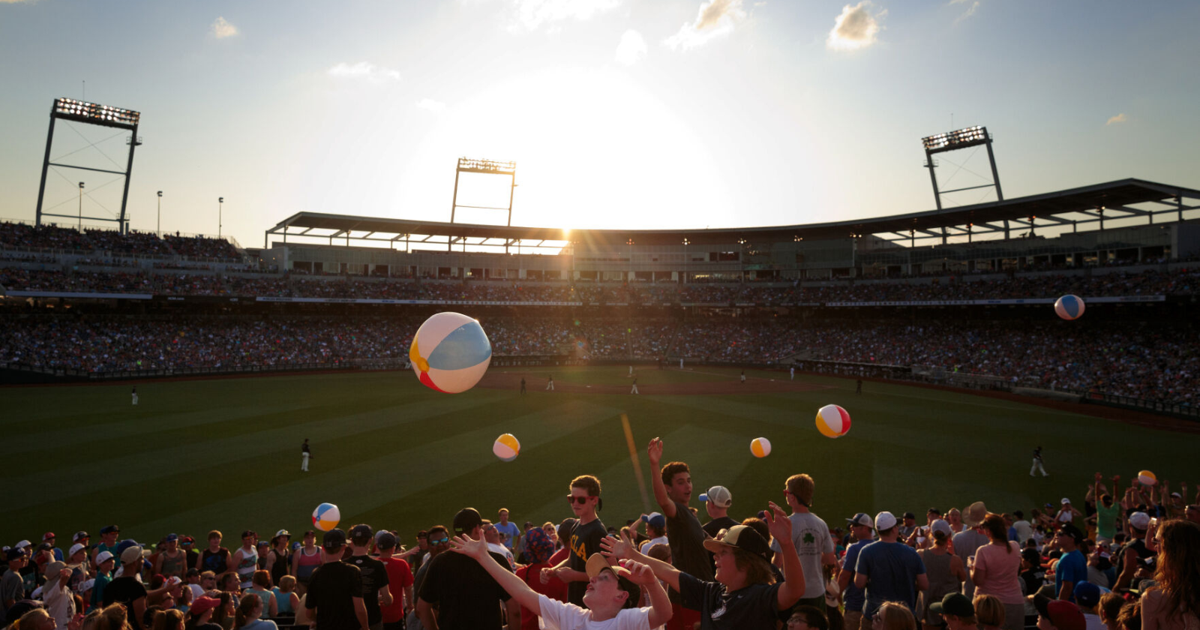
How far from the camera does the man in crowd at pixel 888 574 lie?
17.9ft

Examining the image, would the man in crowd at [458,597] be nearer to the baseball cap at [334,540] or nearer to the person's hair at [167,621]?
the baseball cap at [334,540]

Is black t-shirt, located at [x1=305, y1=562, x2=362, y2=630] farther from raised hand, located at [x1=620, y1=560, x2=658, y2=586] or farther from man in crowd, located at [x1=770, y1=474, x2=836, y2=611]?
man in crowd, located at [x1=770, y1=474, x2=836, y2=611]

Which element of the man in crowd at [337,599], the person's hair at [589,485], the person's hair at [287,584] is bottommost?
the person's hair at [287,584]

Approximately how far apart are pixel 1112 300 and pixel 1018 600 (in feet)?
156

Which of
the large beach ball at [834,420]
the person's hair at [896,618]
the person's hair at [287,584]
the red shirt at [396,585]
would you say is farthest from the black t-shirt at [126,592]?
the large beach ball at [834,420]

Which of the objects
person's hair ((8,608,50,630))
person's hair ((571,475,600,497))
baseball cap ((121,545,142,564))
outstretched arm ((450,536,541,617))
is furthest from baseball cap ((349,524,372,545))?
baseball cap ((121,545,142,564))

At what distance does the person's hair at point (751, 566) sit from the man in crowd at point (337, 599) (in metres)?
3.64

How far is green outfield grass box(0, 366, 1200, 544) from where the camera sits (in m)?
15.9

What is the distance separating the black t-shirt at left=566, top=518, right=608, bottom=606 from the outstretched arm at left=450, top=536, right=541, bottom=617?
1.12 m

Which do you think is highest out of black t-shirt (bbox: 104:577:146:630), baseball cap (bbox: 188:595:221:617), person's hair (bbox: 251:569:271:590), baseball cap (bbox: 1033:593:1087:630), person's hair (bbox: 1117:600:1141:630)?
person's hair (bbox: 1117:600:1141:630)

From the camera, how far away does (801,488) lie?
19.2 ft

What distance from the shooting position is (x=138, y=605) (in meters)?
5.98

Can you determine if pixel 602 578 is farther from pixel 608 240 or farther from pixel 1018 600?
pixel 608 240

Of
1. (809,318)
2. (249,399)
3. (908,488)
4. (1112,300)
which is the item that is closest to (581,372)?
(249,399)
